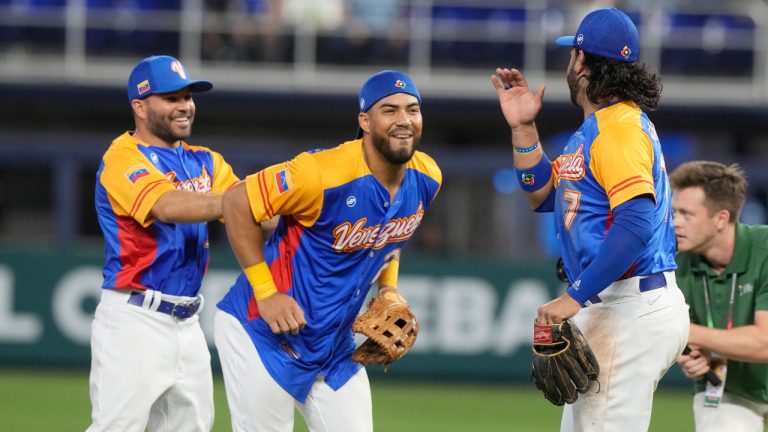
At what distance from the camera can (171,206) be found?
5.76 meters

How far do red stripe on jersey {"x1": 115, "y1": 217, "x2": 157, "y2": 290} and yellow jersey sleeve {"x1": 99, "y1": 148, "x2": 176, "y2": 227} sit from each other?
0.10 meters

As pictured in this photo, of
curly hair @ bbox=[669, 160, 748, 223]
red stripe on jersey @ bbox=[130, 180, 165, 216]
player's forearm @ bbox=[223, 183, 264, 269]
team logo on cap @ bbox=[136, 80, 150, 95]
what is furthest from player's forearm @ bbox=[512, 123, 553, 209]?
team logo on cap @ bbox=[136, 80, 150, 95]

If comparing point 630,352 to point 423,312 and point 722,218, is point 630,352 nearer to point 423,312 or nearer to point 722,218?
point 722,218

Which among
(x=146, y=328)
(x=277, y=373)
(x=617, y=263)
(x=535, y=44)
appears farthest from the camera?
(x=535, y=44)

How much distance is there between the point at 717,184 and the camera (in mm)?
5766

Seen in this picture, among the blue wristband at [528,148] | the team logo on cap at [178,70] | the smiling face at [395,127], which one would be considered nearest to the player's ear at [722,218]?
the blue wristband at [528,148]

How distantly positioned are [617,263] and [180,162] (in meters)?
2.78

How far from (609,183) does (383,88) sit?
4.15 ft

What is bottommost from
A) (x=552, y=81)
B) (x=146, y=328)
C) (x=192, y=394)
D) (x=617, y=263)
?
(x=192, y=394)

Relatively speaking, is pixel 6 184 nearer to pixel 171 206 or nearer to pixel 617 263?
pixel 171 206

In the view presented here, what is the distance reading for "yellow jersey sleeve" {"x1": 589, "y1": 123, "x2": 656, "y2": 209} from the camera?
468 cm

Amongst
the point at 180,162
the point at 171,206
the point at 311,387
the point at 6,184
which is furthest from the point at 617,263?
the point at 6,184

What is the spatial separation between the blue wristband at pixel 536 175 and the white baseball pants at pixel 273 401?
1.31m

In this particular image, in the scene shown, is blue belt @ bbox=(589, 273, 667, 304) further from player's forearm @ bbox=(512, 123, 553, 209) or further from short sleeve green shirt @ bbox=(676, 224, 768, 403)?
short sleeve green shirt @ bbox=(676, 224, 768, 403)
